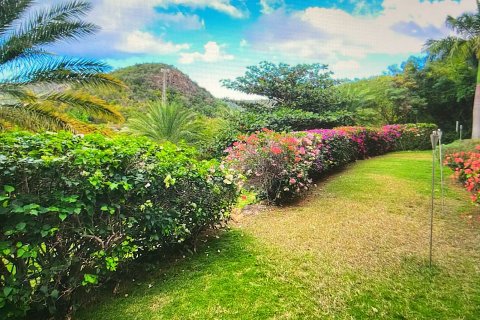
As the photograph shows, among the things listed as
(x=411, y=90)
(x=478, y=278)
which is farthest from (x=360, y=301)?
(x=411, y=90)

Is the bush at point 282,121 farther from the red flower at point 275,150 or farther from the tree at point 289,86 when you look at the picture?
the red flower at point 275,150

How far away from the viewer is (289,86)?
42.4ft

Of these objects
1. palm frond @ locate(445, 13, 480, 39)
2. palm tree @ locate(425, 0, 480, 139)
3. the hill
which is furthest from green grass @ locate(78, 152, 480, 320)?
the hill

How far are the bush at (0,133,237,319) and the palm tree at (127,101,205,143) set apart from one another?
25.2 feet

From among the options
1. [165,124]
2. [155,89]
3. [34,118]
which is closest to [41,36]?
[34,118]

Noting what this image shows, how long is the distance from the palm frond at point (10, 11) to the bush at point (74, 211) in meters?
3.84

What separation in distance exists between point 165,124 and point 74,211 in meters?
8.78

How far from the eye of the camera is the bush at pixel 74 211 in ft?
6.56

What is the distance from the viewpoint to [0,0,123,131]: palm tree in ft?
16.4

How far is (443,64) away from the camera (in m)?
21.9

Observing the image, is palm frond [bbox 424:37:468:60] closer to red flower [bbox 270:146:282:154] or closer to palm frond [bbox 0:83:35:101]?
red flower [bbox 270:146:282:154]

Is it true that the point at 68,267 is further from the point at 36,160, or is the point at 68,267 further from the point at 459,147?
the point at 459,147

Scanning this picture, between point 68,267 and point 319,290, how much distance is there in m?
2.11

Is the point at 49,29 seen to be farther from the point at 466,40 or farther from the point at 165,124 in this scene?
the point at 466,40
